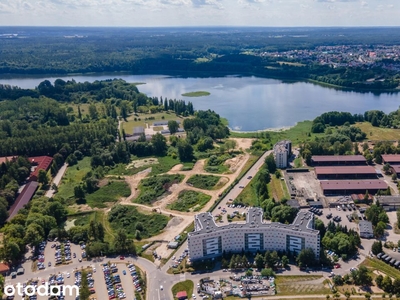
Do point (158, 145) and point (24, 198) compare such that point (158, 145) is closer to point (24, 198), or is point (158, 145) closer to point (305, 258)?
point (24, 198)

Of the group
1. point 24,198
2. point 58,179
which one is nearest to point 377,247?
point 24,198

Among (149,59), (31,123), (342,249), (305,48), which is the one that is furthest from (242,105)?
(305,48)

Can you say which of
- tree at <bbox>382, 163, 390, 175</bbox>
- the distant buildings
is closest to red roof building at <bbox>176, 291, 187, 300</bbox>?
the distant buildings

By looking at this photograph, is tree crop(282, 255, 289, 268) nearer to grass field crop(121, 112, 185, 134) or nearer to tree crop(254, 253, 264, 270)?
tree crop(254, 253, 264, 270)

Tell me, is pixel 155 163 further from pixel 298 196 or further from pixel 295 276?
pixel 295 276

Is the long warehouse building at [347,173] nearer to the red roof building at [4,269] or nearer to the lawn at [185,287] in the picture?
the lawn at [185,287]
